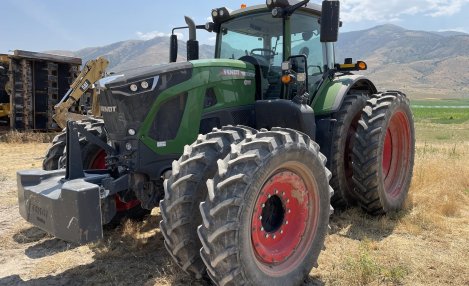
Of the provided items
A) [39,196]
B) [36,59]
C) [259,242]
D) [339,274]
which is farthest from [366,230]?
[36,59]

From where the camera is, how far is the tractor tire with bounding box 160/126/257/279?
11.2ft

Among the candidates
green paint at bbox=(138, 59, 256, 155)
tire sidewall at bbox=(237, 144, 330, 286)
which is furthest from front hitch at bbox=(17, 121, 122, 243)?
tire sidewall at bbox=(237, 144, 330, 286)

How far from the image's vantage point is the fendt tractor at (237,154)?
134 inches

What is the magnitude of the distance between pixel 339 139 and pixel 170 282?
103 inches

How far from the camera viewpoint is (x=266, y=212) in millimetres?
3857

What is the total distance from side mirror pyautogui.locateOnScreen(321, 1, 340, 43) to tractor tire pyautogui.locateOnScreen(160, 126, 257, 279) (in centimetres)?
177

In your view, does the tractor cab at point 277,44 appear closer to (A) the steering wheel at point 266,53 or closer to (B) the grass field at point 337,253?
(A) the steering wheel at point 266,53

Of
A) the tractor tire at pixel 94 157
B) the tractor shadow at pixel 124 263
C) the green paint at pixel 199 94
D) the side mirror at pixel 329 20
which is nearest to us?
the tractor shadow at pixel 124 263

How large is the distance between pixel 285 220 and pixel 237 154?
0.85m

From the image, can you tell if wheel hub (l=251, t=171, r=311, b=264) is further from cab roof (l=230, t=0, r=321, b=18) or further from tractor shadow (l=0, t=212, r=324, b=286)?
cab roof (l=230, t=0, r=321, b=18)

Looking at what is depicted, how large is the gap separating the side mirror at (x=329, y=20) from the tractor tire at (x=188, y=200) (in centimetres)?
177

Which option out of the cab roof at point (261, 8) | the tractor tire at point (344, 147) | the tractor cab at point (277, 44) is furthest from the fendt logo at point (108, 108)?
the tractor tire at point (344, 147)

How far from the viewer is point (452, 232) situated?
525 cm

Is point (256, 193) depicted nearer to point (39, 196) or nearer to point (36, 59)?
point (39, 196)
